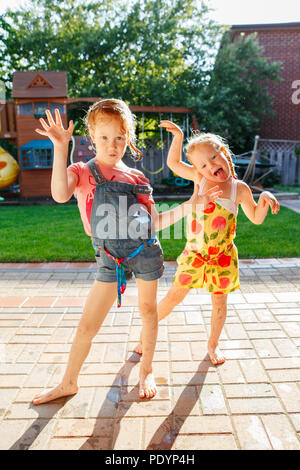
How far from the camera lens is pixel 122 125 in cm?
191

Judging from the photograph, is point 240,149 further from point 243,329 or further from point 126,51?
point 243,329

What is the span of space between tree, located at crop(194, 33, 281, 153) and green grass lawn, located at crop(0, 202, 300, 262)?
578cm

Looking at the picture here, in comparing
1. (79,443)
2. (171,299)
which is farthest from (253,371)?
(79,443)

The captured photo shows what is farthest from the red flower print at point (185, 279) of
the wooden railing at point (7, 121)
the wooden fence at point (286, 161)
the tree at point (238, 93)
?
the wooden fence at point (286, 161)

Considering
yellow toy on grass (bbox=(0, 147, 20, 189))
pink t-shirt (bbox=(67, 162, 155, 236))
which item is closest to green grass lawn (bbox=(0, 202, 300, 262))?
→ pink t-shirt (bbox=(67, 162, 155, 236))

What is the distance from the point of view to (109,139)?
1.91m

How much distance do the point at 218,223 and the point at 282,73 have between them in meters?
16.2

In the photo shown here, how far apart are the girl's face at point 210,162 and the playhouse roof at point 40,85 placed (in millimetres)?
9688

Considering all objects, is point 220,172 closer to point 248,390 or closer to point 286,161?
point 248,390

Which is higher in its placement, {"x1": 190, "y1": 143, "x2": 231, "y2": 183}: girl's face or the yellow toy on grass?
{"x1": 190, "y1": 143, "x2": 231, "y2": 183}: girl's face

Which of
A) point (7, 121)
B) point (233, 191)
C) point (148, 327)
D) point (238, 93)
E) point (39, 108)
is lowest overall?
point (148, 327)

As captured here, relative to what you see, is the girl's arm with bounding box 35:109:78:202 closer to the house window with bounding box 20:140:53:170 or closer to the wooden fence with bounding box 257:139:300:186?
the house window with bounding box 20:140:53:170

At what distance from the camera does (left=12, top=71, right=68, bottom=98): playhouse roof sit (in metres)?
10.8
